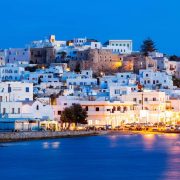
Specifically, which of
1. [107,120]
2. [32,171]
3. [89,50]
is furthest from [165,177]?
[89,50]

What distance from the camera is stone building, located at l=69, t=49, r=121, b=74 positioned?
8988 cm

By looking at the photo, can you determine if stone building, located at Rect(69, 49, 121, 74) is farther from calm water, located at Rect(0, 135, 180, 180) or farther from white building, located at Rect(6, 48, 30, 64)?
calm water, located at Rect(0, 135, 180, 180)

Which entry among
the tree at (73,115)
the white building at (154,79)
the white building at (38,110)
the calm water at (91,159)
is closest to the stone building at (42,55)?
the white building at (154,79)

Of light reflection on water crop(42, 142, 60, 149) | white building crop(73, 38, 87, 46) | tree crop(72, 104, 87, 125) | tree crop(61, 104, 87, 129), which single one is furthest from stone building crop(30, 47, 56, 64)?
light reflection on water crop(42, 142, 60, 149)

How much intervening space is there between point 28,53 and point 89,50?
860cm

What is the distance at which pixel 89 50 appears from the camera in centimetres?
9019

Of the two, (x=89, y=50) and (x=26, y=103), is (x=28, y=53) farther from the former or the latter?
(x=26, y=103)

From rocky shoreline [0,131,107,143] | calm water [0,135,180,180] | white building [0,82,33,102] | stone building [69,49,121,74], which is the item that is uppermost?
stone building [69,49,121,74]

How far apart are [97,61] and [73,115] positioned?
26328 mm

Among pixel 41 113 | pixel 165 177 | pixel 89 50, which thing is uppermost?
pixel 89 50

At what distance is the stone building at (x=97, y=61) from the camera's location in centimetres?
8988

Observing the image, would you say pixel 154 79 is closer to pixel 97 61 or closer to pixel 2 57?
pixel 97 61

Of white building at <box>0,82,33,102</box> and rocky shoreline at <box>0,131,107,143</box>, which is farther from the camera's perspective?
white building at <box>0,82,33,102</box>

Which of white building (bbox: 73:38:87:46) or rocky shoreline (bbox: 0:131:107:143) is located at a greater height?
white building (bbox: 73:38:87:46)
